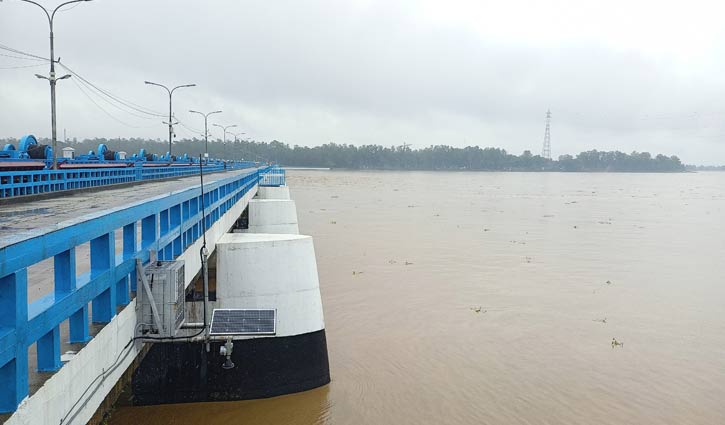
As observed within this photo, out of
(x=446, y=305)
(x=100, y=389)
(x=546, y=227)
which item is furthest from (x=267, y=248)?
(x=546, y=227)

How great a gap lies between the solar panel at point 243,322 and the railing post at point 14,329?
406 cm

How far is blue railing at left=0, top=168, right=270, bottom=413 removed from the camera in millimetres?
4137

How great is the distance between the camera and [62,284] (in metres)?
5.10

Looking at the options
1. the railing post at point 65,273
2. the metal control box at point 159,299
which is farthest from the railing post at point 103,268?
the metal control box at point 159,299

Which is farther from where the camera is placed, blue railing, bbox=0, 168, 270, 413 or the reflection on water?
the reflection on water

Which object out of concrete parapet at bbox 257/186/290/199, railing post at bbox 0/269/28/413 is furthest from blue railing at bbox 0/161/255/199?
railing post at bbox 0/269/28/413

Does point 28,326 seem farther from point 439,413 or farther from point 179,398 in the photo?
point 439,413

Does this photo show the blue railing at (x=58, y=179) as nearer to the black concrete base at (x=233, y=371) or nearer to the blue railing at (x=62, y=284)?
the black concrete base at (x=233, y=371)

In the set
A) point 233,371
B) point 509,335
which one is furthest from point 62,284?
point 509,335

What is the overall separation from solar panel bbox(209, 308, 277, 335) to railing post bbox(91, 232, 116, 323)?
235cm

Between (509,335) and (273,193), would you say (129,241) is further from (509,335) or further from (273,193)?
(273,193)

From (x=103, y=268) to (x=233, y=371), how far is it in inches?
159

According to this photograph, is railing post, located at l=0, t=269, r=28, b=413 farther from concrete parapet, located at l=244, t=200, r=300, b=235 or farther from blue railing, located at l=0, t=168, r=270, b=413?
concrete parapet, located at l=244, t=200, r=300, b=235

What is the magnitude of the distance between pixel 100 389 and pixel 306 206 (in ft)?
144
